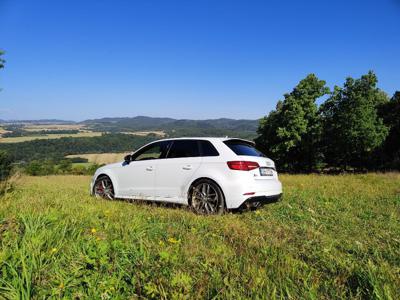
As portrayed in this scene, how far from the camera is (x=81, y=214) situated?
5.13 metres

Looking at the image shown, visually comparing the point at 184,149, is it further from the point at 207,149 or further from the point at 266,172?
the point at 266,172

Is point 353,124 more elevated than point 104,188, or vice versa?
point 353,124

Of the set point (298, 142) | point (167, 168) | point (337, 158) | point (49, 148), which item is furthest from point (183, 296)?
point (49, 148)

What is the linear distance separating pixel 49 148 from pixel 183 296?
87.7 metres

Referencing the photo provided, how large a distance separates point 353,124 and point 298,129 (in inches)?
216

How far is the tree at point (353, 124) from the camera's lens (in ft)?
104

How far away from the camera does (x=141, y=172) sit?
760 centimetres

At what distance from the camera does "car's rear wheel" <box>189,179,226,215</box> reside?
6352 mm

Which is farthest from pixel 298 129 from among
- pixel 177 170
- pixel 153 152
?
pixel 177 170

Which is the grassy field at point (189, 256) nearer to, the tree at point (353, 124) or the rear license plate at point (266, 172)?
the rear license plate at point (266, 172)

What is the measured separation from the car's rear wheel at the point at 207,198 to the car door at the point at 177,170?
9.2 inches

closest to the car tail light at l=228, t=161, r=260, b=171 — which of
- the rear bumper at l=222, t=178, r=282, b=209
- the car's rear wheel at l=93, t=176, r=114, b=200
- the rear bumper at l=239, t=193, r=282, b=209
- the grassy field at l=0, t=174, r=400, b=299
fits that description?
the rear bumper at l=222, t=178, r=282, b=209

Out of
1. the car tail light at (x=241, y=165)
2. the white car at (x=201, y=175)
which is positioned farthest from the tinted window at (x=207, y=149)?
the car tail light at (x=241, y=165)

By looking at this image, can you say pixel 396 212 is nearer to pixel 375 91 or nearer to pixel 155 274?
pixel 155 274
